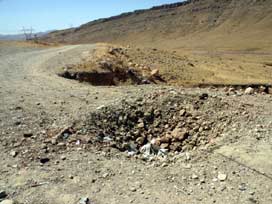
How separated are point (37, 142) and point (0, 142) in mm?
603

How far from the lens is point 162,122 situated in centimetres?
775

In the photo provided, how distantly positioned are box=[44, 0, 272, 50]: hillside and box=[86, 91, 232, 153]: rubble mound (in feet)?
160

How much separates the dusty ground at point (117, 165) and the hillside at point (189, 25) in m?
50.2

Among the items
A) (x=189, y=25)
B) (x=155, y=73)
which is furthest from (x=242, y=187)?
(x=189, y=25)

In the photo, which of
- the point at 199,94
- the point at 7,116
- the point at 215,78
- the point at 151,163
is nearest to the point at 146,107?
the point at 199,94

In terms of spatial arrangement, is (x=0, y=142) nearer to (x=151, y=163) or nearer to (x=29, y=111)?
(x=29, y=111)

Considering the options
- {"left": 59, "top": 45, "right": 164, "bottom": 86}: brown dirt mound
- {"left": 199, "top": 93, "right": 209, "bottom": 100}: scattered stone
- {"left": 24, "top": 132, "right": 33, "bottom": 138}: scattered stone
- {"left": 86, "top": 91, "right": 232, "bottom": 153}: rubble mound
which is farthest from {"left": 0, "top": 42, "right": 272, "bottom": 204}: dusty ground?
{"left": 59, "top": 45, "right": 164, "bottom": 86}: brown dirt mound

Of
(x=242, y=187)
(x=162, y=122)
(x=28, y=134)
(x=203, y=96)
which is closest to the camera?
(x=242, y=187)

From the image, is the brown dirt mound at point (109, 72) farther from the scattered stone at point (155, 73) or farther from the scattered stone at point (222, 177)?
the scattered stone at point (222, 177)

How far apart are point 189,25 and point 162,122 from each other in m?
73.5

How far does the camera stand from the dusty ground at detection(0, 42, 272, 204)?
5.02 meters

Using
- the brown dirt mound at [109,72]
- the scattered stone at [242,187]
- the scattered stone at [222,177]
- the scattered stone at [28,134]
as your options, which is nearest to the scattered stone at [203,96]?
the scattered stone at [222,177]

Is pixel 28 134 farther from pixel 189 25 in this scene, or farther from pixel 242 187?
pixel 189 25

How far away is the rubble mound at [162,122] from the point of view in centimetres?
692
